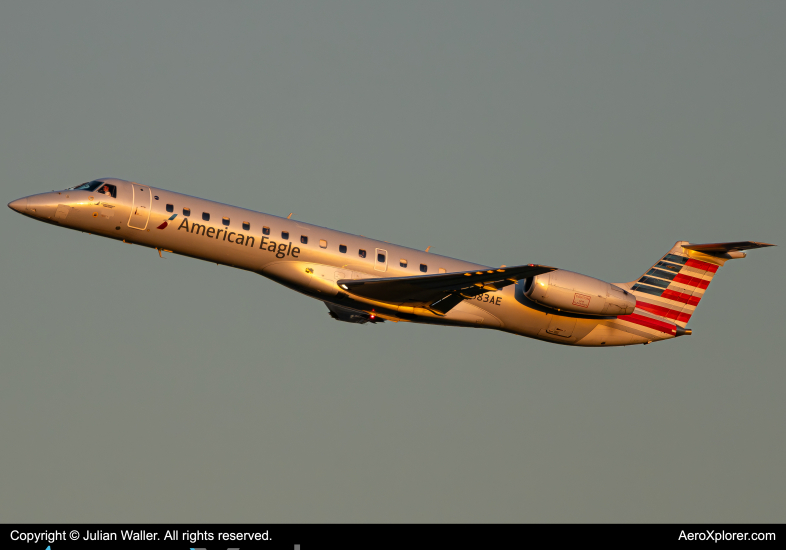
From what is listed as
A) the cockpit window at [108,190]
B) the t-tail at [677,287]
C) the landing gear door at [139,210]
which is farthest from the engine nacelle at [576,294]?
the cockpit window at [108,190]

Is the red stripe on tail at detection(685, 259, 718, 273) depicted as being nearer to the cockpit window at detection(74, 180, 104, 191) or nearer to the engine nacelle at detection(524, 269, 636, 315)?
the engine nacelle at detection(524, 269, 636, 315)

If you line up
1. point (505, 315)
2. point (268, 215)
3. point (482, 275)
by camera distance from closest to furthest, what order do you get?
point (482, 275) < point (268, 215) < point (505, 315)

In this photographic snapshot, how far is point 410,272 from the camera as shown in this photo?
29297 mm

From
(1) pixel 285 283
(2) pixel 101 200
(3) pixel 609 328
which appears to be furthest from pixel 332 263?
(3) pixel 609 328

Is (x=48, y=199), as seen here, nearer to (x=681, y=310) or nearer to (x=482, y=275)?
(x=482, y=275)

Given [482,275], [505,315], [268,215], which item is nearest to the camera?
[482,275]

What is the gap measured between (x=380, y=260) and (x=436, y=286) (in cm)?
224

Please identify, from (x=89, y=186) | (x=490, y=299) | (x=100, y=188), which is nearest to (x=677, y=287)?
(x=490, y=299)

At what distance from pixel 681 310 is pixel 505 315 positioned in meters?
6.43

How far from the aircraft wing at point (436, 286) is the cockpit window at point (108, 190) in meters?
7.19

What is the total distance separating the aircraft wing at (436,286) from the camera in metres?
26.7

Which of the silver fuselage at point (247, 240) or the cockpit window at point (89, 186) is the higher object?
the cockpit window at point (89, 186)

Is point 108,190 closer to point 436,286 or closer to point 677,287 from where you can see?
point 436,286

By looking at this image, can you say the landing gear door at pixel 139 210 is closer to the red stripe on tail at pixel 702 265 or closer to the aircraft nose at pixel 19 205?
the aircraft nose at pixel 19 205
